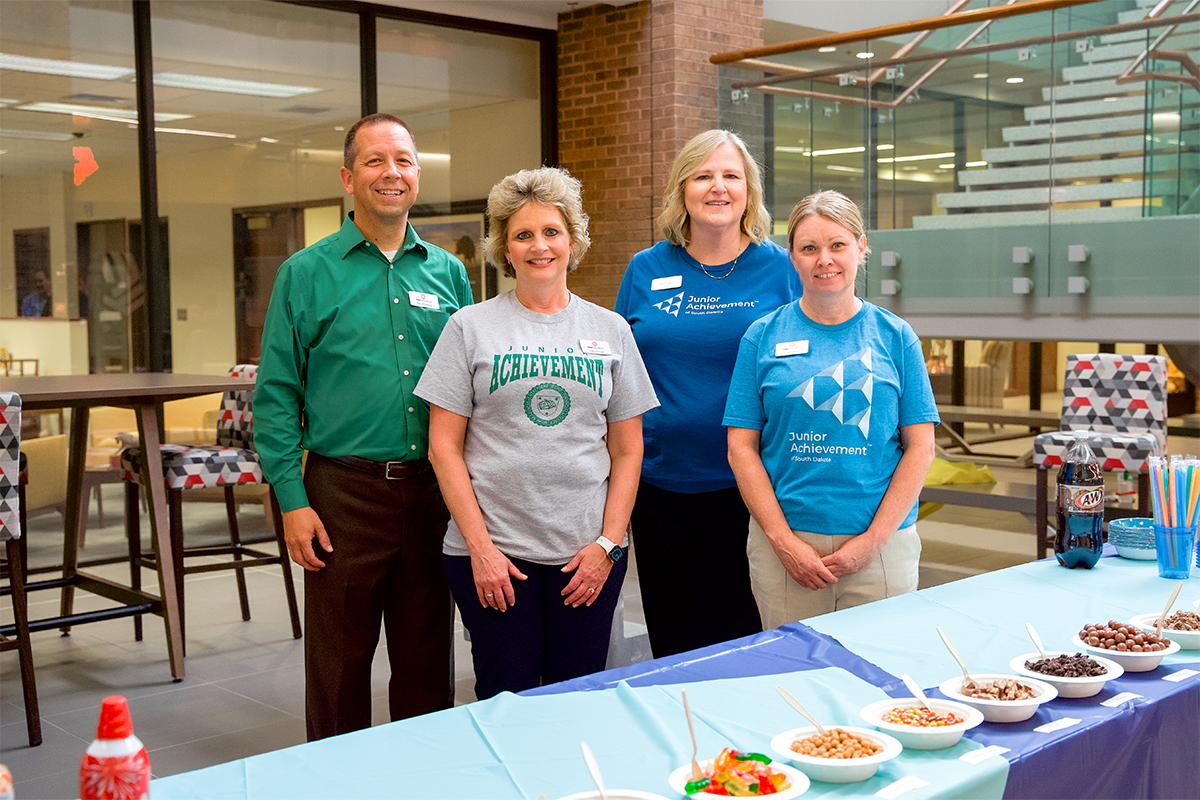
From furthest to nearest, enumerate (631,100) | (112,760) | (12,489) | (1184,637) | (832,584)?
(631,100) → (12,489) → (832,584) → (1184,637) → (112,760)

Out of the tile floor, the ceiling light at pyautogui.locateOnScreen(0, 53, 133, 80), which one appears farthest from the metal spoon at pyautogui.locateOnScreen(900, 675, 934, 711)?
the ceiling light at pyautogui.locateOnScreen(0, 53, 133, 80)

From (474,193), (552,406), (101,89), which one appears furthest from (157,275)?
(552,406)

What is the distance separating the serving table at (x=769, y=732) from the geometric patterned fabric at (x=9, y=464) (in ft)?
7.60

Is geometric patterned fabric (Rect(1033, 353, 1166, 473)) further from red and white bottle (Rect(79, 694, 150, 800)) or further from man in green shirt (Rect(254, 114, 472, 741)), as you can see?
red and white bottle (Rect(79, 694, 150, 800))

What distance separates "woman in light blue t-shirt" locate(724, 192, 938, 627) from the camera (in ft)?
7.80

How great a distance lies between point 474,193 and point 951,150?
326cm

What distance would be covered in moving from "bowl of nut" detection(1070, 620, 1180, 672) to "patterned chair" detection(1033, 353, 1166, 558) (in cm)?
348

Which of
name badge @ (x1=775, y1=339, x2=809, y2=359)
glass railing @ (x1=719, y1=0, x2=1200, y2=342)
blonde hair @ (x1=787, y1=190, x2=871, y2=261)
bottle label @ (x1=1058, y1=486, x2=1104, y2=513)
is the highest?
glass railing @ (x1=719, y1=0, x2=1200, y2=342)

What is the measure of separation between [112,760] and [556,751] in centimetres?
59

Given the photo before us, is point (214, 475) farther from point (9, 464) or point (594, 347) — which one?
point (594, 347)

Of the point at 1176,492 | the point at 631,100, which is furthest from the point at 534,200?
the point at 631,100

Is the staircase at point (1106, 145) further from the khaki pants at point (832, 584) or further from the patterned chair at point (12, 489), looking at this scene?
the patterned chair at point (12, 489)

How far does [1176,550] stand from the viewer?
2.52 meters

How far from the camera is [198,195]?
21.8 feet
